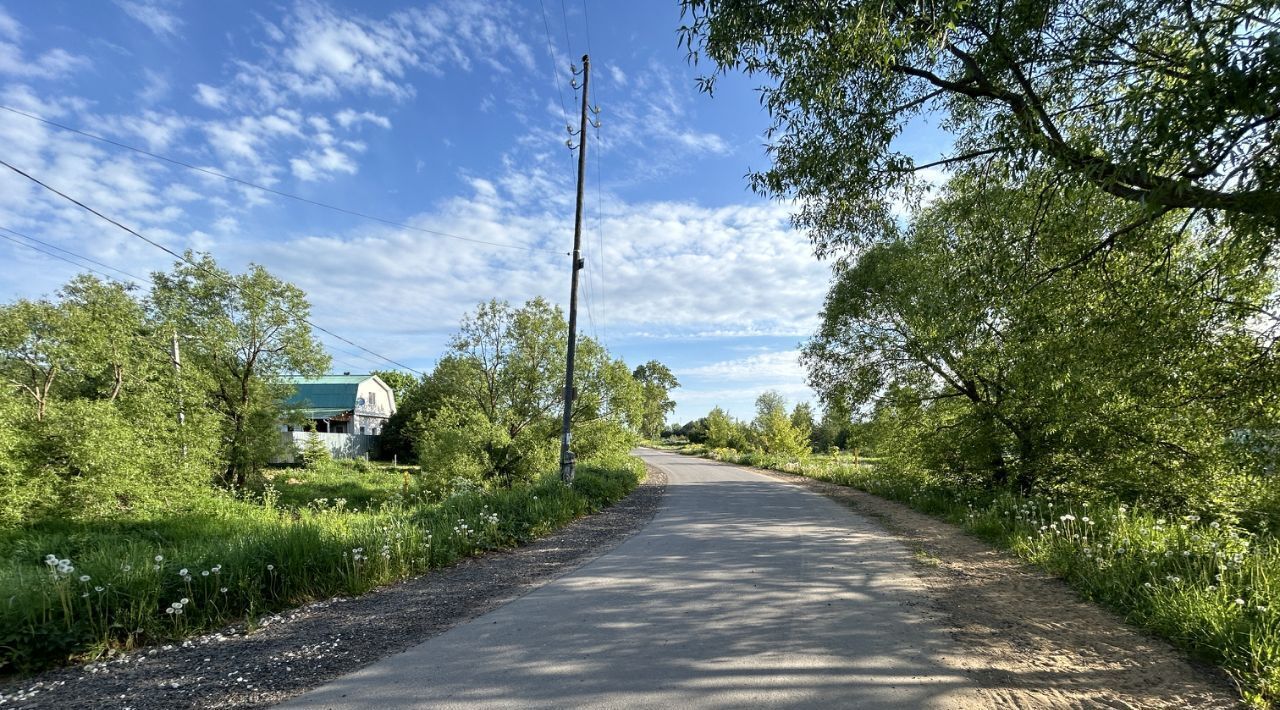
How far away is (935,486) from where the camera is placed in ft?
46.4

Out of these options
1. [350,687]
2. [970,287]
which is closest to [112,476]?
[350,687]

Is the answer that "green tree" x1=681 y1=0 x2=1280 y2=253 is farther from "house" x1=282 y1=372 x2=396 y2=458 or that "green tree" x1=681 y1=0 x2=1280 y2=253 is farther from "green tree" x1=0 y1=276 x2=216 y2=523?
"house" x1=282 y1=372 x2=396 y2=458

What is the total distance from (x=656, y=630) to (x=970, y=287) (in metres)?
5.58

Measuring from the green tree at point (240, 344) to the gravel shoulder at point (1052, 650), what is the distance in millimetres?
23290

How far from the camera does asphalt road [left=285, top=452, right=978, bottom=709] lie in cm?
341

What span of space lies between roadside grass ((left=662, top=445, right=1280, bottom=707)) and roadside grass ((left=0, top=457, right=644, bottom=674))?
712 cm

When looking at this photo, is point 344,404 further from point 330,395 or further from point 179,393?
point 179,393

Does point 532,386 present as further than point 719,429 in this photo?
No

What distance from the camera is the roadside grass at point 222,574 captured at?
4.22 metres

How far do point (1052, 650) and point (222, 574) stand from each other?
7079 millimetres

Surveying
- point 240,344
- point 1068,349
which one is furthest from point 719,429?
point 1068,349

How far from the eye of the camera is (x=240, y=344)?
2206 cm

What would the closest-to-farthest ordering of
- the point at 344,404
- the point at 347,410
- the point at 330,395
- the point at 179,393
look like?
the point at 179,393
the point at 347,410
the point at 344,404
the point at 330,395

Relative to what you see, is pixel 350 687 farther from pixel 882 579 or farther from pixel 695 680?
pixel 882 579
